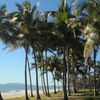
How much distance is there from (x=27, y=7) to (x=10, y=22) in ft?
12.1

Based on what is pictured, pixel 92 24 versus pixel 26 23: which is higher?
pixel 26 23

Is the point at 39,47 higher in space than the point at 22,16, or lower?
lower

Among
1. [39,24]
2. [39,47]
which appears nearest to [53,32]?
[39,24]

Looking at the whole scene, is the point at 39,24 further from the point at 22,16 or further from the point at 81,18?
the point at 81,18

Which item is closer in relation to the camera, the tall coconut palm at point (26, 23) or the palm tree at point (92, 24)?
the palm tree at point (92, 24)

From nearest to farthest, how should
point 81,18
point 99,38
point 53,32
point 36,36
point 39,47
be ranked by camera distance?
point 99,38
point 81,18
point 53,32
point 36,36
point 39,47

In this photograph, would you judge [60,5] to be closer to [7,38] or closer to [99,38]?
[7,38]

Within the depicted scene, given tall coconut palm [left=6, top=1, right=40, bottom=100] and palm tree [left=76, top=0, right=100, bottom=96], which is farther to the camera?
tall coconut palm [left=6, top=1, right=40, bottom=100]

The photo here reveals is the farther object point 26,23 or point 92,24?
point 26,23

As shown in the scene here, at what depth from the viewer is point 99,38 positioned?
3094 cm

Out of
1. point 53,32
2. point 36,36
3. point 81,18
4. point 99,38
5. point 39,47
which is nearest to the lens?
point 99,38

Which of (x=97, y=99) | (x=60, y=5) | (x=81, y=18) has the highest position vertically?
(x=60, y=5)

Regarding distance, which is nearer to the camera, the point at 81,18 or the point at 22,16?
the point at 81,18

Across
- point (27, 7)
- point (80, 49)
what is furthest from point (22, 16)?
point (80, 49)
